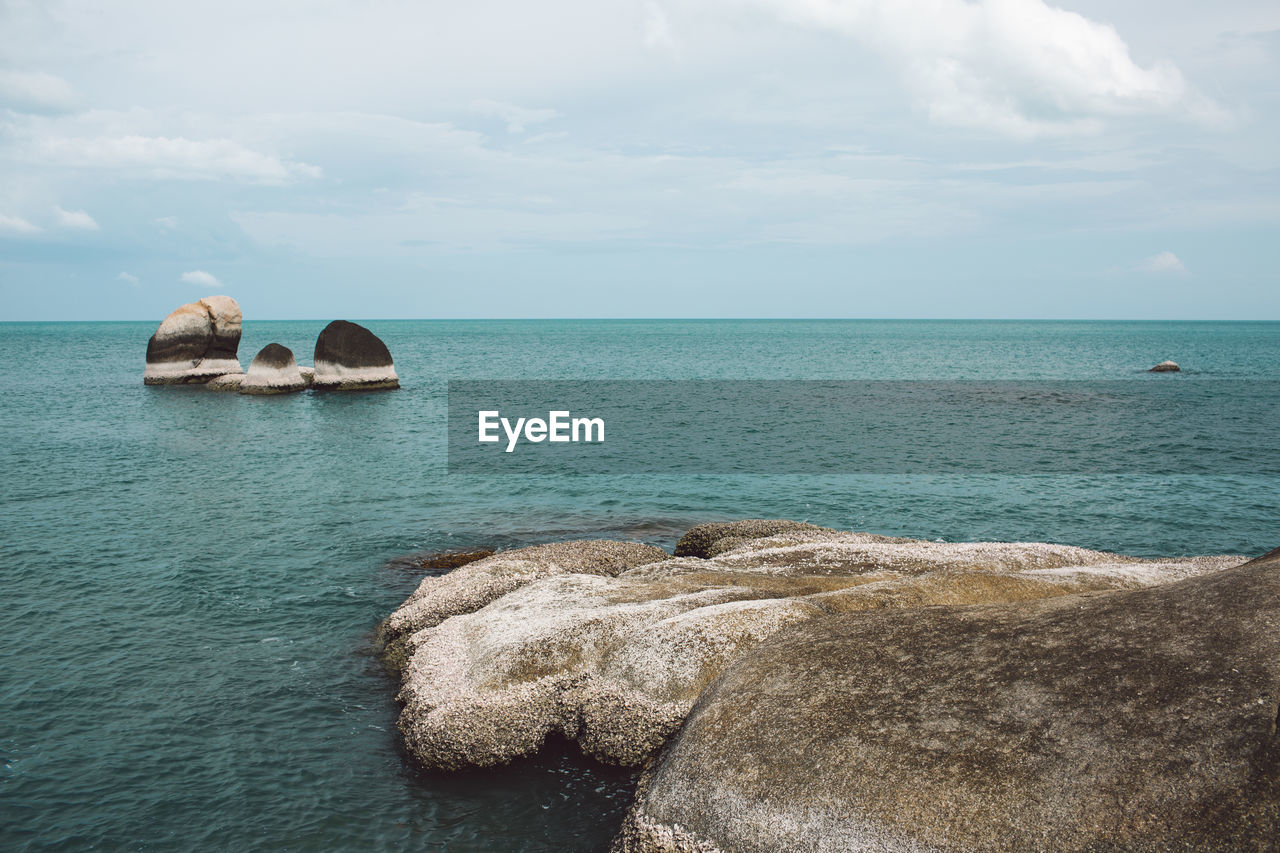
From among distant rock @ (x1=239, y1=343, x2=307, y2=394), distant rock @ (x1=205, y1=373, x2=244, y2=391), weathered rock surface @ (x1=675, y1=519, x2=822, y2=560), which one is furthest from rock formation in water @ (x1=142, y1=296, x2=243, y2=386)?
weathered rock surface @ (x1=675, y1=519, x2=822, y2=560)

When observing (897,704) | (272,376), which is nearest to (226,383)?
(272,376)

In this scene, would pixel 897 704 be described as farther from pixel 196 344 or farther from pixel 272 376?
pixel 196 344

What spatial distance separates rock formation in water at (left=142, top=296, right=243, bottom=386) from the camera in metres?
78.3

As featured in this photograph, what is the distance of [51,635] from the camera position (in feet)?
66.2

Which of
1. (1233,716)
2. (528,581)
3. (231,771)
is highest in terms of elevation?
(1233,716)

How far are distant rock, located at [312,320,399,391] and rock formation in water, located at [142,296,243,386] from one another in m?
10.1

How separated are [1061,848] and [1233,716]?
2249 mm

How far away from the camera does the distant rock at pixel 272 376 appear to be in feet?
244

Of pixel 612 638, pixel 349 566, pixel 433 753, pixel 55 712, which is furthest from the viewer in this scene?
pixel 349 566

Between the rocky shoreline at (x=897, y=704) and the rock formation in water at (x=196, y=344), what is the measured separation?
72.5m

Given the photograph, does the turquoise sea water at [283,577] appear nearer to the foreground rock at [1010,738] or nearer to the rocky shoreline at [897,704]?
the rocky shoreline at [897,704]

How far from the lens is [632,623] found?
15.4 meters

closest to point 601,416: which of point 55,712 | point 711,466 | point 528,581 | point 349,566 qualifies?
point 711,466

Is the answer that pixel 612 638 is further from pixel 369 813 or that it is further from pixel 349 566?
pixel 349 566
